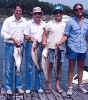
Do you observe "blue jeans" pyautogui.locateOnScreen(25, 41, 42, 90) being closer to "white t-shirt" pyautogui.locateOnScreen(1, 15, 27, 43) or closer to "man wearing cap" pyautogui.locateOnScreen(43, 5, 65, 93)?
"white t-shirt" pyautogui.locateOnScreen(1, 15, 27, 43)

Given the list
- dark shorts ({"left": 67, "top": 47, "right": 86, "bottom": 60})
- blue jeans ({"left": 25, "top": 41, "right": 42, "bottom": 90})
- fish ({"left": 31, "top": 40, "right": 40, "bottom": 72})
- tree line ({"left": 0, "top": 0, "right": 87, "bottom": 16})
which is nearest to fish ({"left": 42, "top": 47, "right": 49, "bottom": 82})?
fish ({"left": 31, "top": 40, "right": 40, "bottom": 72})

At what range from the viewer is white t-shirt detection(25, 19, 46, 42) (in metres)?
5.21

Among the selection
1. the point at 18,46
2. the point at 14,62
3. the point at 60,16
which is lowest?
the point at 14,62

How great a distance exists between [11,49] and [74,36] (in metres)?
1.30

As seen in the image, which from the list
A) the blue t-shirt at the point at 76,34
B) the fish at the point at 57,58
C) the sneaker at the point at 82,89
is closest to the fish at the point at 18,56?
the fish at the point at 57,58

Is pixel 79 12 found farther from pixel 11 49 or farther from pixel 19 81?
pixel 19 81

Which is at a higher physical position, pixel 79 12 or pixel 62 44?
pixel 79 12

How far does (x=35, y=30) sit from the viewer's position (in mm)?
5207

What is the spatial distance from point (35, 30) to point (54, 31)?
0.38 meters

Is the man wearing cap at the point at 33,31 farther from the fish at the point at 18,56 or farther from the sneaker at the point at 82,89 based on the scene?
the sneaker at the point at 82,89

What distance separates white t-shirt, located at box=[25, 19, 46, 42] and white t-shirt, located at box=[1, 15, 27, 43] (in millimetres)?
103

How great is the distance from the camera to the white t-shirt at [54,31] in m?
5.22

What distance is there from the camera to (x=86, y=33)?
537 cm

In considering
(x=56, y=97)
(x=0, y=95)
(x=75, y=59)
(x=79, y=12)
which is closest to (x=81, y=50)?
(x=75, y=59)
